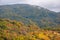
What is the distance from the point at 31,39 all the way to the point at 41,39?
10.8 meters

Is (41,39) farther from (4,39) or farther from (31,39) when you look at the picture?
(4,39)

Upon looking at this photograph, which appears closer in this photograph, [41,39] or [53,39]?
[41,39]

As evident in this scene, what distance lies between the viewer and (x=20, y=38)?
87.4 metres

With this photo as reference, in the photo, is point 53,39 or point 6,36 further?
→ point 53,39

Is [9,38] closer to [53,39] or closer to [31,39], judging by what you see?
[31,39]

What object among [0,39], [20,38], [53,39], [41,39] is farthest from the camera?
[53,39]

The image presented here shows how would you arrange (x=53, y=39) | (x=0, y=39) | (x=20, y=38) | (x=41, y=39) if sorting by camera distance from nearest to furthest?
(x=0, y=39), (x=20, y=38), (x=41, y=39), (x=53, y=39)

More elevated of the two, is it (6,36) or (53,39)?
(6,36)

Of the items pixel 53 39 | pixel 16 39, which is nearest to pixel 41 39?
pixel 53 39

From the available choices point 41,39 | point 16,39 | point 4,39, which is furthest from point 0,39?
point 41,39

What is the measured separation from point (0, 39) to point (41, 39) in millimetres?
25273

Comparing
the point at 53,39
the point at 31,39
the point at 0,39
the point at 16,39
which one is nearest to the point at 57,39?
the point at 53,39

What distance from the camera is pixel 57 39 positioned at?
341 feet

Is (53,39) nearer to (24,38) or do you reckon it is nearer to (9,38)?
(24,38)
